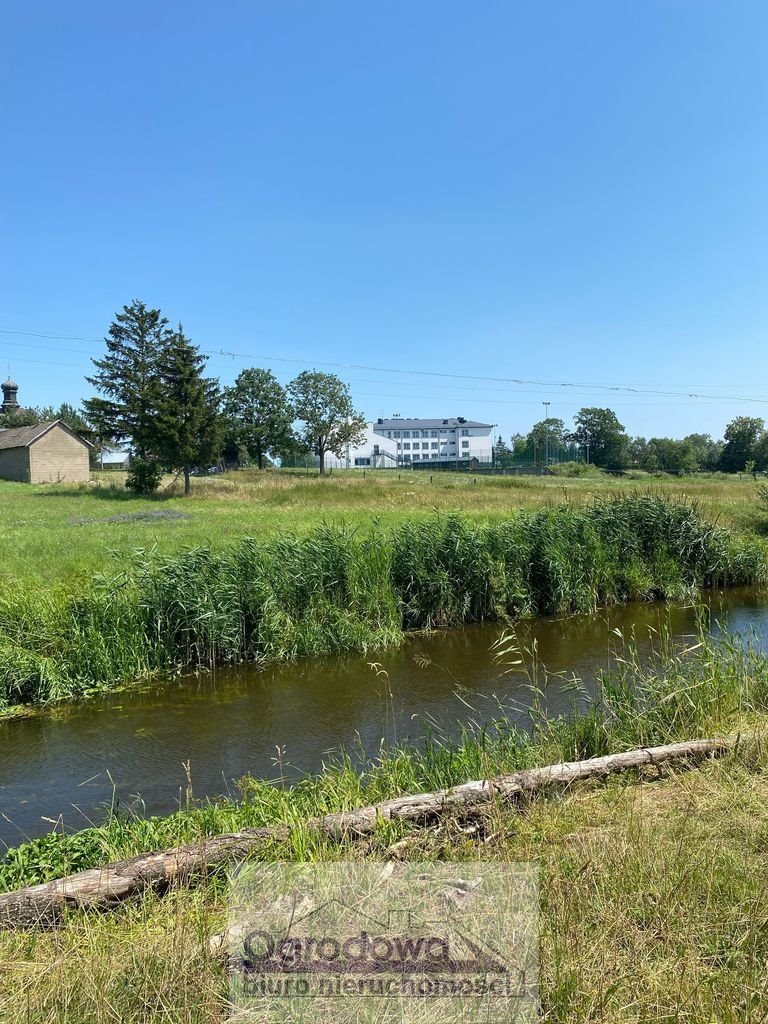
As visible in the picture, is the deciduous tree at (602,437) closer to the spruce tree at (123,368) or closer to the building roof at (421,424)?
the building roof at (421,424)

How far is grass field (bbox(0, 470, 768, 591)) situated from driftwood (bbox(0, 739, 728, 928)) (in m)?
8.08

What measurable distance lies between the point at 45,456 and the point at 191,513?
29349 millimetres

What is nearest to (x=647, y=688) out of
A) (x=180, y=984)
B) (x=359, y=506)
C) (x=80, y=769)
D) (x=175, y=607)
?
(x=180, y=984)

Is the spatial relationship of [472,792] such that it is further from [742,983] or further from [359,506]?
[359,506]

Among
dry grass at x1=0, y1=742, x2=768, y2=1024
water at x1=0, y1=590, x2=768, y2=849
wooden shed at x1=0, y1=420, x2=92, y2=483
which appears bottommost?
water at x1=0, y1=590, x2=768, y2=849

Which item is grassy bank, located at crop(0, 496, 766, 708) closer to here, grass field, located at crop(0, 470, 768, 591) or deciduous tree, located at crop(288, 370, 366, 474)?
grass field, located at crop(0, 470, 768, 591)

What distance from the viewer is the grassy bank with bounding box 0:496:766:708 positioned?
33.2 feet

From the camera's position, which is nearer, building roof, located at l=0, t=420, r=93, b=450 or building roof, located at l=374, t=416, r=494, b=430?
building roof, located at l=0, t=420, r=93, b=450

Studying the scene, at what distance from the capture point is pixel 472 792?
459 cm

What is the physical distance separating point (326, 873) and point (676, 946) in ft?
5.75

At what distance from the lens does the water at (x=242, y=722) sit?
22.4ft

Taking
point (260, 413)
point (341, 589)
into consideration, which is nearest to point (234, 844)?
point (341, 589)

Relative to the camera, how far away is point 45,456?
5088 cm

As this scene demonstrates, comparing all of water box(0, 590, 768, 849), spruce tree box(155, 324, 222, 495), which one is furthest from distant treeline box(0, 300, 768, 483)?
water box(0, 590, 768, 849)
